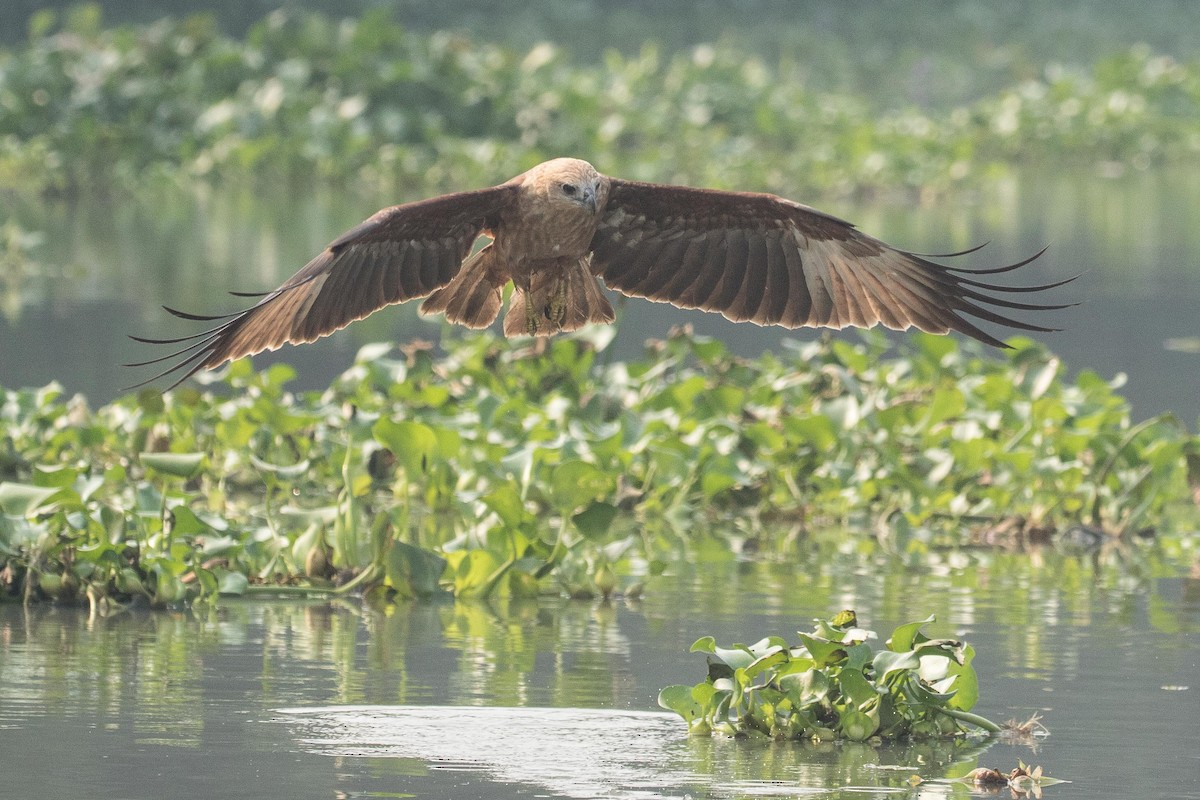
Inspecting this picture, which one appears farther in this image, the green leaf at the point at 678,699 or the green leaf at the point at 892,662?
the green leaf at the point at 678,699

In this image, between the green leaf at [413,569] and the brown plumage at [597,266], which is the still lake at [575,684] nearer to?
the green leaf at [413,569]

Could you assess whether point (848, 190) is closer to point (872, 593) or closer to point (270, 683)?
point (872, 593)

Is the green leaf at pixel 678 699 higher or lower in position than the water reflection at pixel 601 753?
higher

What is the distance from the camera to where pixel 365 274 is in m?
6.88

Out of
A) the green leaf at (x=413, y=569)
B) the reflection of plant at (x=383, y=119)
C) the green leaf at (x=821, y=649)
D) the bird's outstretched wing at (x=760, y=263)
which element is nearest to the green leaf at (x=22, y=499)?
the green leaf at (x=413, y=569)

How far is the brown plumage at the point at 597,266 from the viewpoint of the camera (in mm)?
6711

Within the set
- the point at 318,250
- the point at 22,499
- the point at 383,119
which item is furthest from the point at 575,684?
the point at 383,119

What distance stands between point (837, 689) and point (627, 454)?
9.55 feet

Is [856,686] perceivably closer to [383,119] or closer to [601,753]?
[601,753]

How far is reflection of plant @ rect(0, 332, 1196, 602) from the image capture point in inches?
306

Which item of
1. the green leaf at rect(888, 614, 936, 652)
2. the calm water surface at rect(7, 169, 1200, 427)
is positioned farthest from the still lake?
the calm water surface at rect(7, 169, 1200, 427)

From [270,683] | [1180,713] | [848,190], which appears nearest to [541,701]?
[270,683]

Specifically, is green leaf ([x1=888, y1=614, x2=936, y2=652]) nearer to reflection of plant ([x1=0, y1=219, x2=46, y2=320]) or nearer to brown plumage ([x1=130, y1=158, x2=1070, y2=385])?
brown plumage ([x1=130, y1=158, x2=1070, y2=385])

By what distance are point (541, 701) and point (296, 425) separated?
9.15ft
